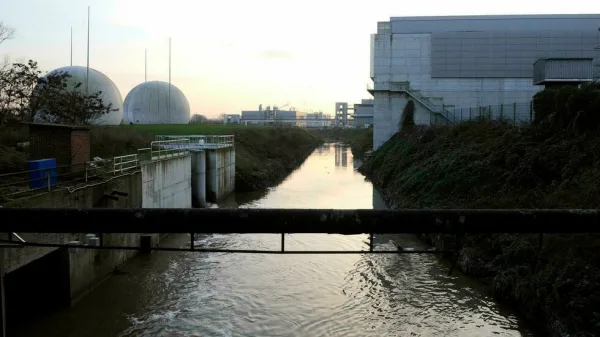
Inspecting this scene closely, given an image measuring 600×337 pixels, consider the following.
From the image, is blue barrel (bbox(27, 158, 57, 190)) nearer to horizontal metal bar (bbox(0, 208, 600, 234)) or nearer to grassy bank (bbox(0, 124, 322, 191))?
grassy bank (bbox(0, 124, 322, 191))

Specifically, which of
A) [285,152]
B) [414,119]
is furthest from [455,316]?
[285,152]

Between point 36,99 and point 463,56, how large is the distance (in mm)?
38828

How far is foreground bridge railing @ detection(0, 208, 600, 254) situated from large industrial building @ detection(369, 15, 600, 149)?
151ft

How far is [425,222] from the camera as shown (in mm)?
5820

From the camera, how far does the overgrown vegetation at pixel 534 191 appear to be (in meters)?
12.0

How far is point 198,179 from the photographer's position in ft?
110

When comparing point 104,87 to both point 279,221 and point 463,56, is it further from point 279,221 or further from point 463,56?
point 279,221

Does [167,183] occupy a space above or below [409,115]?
below

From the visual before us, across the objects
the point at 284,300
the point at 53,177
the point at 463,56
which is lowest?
the point at 284,300

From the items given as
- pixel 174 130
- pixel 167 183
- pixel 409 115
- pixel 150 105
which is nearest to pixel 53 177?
pixel 167 183

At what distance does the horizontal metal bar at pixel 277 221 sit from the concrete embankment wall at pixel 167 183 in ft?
54.3

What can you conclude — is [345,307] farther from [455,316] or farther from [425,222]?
[425,222]

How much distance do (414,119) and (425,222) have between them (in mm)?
47176

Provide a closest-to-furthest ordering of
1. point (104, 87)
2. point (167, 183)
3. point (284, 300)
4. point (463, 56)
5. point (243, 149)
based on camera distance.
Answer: point (284, 300)
point (167, 183)
point (463, 56)
point (104, 87)
point (243, 149)
